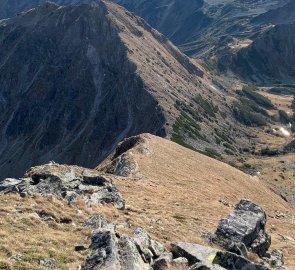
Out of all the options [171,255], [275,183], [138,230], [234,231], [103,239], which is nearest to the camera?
[103,239]

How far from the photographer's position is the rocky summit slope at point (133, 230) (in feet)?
82.0

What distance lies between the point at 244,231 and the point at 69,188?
16716 millimetres

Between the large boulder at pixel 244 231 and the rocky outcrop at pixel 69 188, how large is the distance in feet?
35.1

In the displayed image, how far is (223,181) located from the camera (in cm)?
8794

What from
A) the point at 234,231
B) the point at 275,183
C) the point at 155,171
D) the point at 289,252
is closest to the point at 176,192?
the point at 155,171

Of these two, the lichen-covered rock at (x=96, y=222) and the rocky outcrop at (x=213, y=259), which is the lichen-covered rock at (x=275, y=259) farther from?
the lichen-covered rock at (x=96, y=222)

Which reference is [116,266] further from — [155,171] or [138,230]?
[155,171]

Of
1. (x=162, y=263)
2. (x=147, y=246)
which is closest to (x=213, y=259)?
(x=162, y=263)

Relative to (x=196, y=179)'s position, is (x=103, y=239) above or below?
above

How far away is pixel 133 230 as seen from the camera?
3272 cm

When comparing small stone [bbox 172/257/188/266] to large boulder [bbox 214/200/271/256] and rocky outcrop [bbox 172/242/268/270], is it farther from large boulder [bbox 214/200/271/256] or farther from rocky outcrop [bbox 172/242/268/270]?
large boulder [bbox 214/200/271/256]

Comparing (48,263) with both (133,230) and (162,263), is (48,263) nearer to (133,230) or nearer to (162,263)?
(162,263)

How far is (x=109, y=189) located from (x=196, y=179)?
36216 millimetres

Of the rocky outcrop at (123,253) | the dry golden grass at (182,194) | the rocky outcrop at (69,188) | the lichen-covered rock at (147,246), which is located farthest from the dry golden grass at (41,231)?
the dry golden grass at (182,194)
